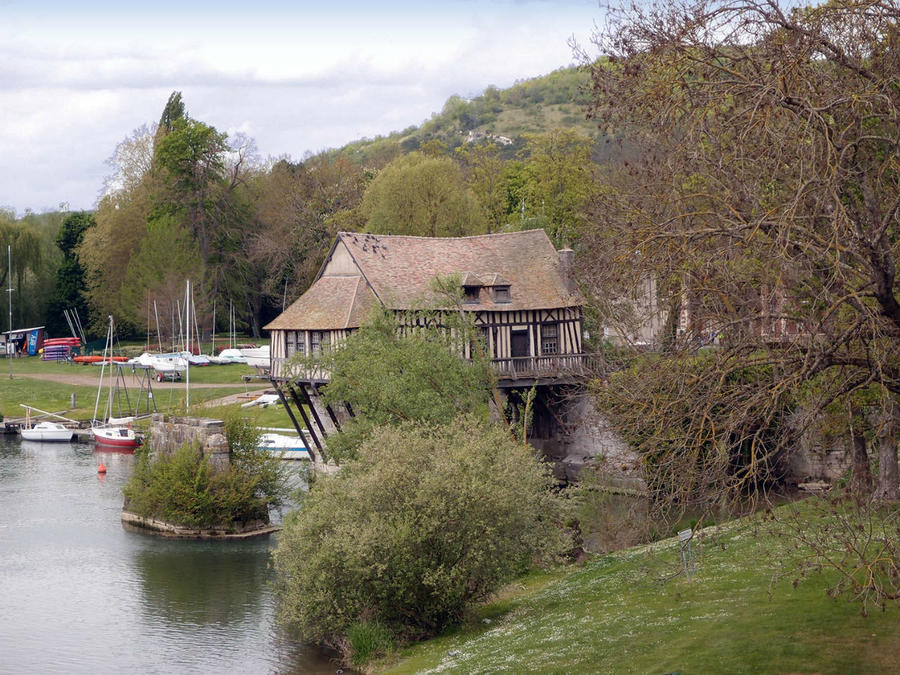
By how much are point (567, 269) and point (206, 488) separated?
56.0 ft

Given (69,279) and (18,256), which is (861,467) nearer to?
(69,279)

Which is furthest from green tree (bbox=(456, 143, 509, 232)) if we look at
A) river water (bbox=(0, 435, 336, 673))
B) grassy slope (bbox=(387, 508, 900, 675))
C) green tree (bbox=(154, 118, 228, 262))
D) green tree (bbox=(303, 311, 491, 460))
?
grassy slope (bbox=(387, 508, 900, 675))

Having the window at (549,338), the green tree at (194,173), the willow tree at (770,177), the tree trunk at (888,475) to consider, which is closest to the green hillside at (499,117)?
the green tree at (194,173)

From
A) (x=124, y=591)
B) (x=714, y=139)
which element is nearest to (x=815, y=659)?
(x=714, y=139)

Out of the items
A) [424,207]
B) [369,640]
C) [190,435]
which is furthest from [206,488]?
[424,207]

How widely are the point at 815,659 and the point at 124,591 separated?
2283 centimetres

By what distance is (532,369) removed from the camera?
138 feet

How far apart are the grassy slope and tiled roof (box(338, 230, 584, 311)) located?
1822cm

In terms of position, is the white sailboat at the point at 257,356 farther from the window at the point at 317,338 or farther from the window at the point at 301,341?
the window at the point at 317,338

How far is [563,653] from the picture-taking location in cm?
1895

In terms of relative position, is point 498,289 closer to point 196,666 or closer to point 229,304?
point 196,666

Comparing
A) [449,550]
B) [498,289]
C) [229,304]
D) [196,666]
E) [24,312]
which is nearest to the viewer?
[449,550]

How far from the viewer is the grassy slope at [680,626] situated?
52.9 ft

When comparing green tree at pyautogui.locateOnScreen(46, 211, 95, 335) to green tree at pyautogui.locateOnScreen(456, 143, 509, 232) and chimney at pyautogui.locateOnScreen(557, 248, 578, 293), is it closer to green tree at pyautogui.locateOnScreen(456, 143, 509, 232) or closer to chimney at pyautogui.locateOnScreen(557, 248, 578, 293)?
green tree at pyautogui.locateOnScreen(456, 143, 509, 232)
